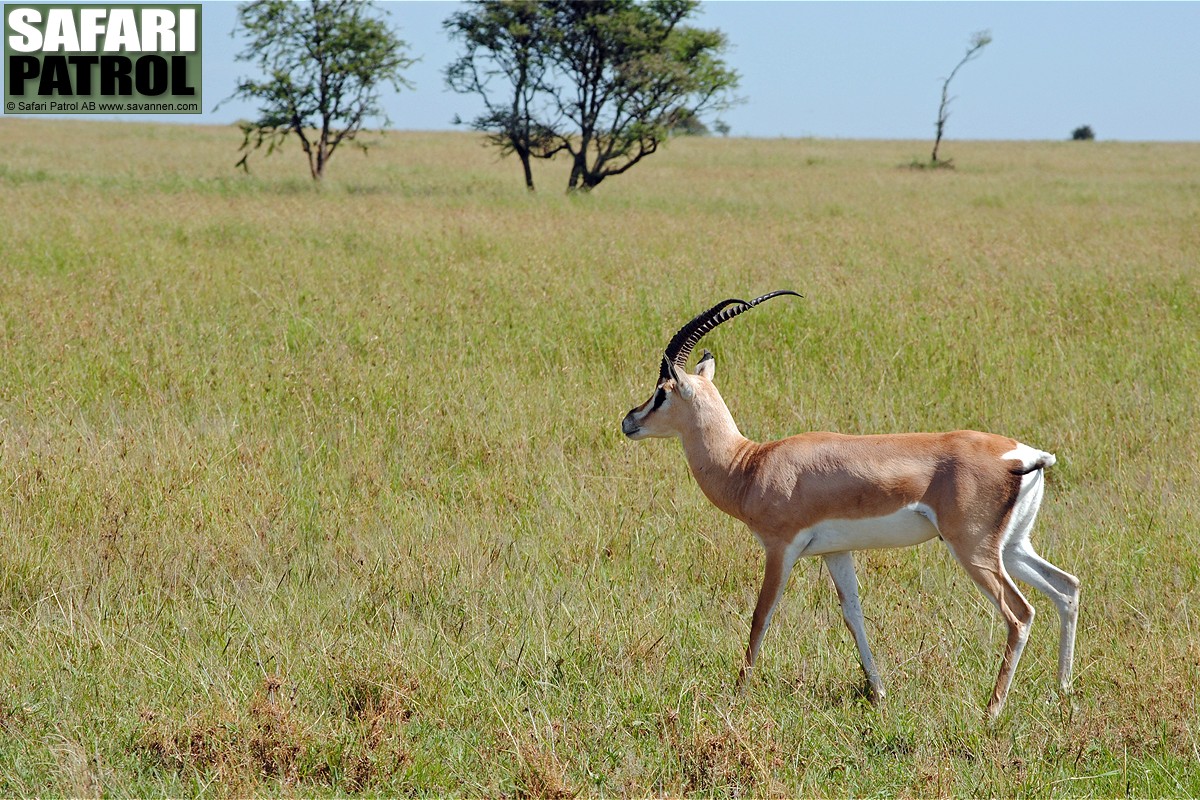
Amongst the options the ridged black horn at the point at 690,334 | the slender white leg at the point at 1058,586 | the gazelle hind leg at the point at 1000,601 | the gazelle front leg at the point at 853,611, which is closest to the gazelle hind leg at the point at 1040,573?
the slender white leg at the point at 1058,586

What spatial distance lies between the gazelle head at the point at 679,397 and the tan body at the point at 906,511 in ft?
1.19

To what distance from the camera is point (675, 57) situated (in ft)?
86.3

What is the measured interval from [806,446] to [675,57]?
948 inches

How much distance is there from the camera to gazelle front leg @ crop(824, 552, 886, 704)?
364cm

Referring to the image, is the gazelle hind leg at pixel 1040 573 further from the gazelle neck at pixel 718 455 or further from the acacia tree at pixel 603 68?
the acacia tree at pixel 603 68

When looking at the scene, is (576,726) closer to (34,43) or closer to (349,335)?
(349,335)

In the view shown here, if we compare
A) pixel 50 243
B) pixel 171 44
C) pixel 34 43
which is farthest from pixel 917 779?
pixel 34 43

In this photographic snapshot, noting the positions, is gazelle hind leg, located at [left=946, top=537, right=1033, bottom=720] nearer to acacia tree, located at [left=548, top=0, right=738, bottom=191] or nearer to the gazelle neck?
the gazelle neck

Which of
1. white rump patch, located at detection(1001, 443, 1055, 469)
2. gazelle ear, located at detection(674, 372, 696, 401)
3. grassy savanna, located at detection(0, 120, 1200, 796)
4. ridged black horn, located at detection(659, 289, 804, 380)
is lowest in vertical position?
grassy savanna, located at detection(0, 120, 1200, 796)

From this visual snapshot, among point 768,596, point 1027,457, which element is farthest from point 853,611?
point 1027,457

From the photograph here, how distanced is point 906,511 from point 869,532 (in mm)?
144

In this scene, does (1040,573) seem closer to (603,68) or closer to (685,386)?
(685,386)

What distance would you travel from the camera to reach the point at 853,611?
3805mm

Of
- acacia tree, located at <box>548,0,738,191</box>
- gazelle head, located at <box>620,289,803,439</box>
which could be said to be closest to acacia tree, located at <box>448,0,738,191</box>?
acacia tree, located at <box>548,0,738,191</box>
